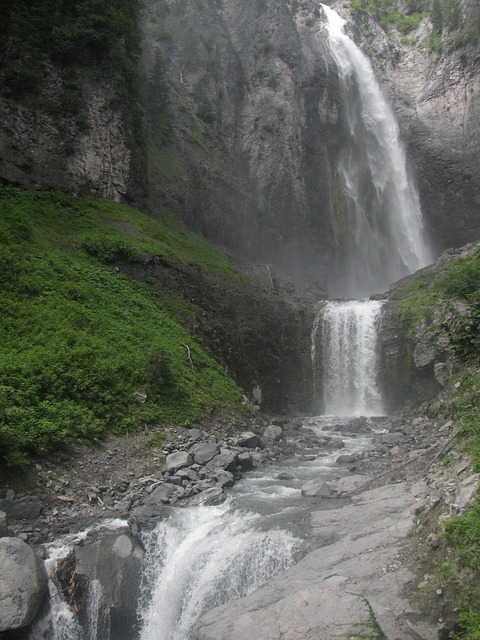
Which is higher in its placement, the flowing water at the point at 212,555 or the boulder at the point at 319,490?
the boulder at the point at 319,490

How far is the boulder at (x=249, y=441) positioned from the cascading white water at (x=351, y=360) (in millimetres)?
9602

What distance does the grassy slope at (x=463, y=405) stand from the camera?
18.2 ft

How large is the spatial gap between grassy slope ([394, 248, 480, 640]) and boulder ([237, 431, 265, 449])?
578 centimetres

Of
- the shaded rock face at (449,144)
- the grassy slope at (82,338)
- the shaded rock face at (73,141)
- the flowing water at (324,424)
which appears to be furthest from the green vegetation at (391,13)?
the grassy slope at (82,338)

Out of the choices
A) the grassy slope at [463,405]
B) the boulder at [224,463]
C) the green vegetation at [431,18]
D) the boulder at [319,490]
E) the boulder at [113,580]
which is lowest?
the boulder at [113,580]

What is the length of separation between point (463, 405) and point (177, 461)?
23.3 feet

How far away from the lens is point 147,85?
113ft

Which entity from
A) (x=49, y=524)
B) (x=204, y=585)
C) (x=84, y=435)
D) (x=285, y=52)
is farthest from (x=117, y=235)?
(x=285, y=52)

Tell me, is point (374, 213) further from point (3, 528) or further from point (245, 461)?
point (3, 528)

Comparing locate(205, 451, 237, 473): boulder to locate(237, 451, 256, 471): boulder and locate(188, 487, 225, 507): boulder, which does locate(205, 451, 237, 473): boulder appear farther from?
locate(188, 487, 225, 507): boulder

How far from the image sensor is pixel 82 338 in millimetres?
15445

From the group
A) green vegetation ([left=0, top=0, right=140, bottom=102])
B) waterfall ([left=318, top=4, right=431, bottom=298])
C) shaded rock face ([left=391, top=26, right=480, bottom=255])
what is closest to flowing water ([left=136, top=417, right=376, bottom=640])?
green vegetation ([left=0, top=0, right=140, bottom=102])

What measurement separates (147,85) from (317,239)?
16.3 m

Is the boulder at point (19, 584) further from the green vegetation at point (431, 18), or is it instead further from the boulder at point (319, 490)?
the green vegetation at point (431, 18)
